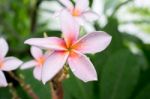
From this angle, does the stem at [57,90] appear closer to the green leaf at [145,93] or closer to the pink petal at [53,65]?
the pink petal at [53,65]

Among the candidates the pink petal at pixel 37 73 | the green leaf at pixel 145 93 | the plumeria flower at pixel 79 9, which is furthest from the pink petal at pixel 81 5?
the green leaf at pixel 145 93

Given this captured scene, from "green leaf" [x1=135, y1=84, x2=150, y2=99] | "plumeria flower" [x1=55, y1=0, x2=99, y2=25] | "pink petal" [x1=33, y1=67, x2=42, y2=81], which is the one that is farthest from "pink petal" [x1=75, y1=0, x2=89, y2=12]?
"green leaf" [x1=135, y1=84, x2=150, y2=99]

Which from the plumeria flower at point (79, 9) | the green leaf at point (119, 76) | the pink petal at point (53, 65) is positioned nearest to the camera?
the pink petal at point (53, 65)

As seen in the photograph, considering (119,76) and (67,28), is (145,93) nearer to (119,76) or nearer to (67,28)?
(119,76)

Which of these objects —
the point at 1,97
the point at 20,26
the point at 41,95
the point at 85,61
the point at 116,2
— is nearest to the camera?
the point at 85,61

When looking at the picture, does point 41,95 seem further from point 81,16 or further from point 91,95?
point 81,16

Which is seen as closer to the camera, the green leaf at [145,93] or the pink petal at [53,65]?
the pink petal at [53,65]

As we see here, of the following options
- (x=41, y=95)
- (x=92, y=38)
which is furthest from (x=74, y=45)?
(x=41, y=95)
